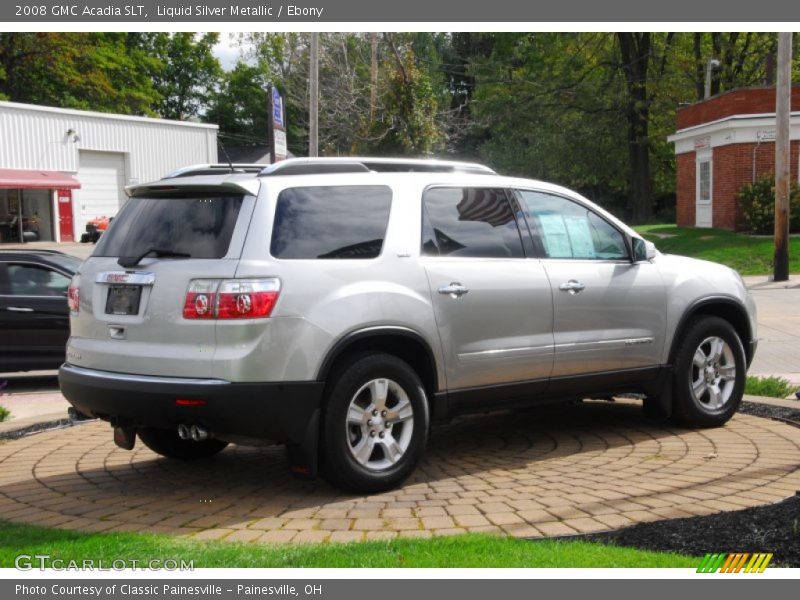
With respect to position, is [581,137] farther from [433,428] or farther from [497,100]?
[433,428]

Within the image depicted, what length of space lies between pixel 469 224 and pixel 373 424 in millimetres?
1538

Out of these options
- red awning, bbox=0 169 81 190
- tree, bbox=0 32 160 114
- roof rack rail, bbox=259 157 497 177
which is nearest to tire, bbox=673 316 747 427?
roof rack rail, bbox=259 157 497 177

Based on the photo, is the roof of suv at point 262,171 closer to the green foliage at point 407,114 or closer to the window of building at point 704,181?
the green foliage at point 407,114

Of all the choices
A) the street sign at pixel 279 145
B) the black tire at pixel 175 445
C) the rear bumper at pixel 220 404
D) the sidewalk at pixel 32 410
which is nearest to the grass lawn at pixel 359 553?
the rear bumper at pixel 220 404

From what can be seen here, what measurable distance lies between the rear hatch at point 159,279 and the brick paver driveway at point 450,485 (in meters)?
0.82

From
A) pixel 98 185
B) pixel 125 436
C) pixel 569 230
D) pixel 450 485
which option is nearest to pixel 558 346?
pixel 569 230

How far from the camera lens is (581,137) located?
157ft

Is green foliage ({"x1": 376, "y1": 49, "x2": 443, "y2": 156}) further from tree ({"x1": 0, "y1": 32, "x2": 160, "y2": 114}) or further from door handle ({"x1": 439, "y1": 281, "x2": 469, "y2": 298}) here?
tree ({"x1": 0, "y1": 32, "x2": 160, "y2": 114})

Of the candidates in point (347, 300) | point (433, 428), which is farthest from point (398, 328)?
point (433, 428)

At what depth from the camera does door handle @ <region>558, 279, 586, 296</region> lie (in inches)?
257

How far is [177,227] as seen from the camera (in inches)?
220

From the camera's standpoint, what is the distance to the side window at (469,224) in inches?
239

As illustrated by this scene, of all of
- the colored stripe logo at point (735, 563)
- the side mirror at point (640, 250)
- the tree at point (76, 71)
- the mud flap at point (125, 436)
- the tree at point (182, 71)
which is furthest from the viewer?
the tree at point (182, 71)

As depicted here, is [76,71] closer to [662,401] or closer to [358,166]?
[358,166]
